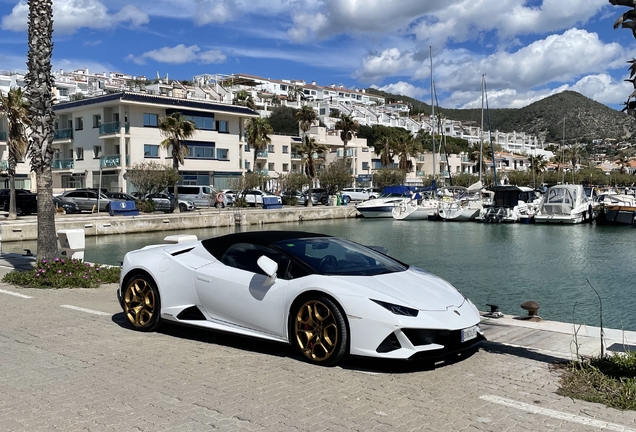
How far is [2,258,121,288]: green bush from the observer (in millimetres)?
11961

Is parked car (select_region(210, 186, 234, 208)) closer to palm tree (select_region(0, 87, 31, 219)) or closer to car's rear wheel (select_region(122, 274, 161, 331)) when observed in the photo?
palm tree (select_region(0, 87, 31, 219))

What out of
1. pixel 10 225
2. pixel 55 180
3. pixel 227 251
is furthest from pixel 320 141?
pixel 227 251

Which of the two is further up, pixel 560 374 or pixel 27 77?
pixel 27 77

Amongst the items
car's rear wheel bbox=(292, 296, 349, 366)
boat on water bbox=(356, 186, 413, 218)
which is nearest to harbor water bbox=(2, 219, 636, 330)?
boat on water bbox=(356, 186, 413, 218)

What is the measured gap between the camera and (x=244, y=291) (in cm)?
698

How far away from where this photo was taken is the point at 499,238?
36.5 metres

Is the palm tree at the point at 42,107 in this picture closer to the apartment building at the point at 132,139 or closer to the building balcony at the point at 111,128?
the apartment building at the point at 132,139

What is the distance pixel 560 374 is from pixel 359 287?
6.92 ft

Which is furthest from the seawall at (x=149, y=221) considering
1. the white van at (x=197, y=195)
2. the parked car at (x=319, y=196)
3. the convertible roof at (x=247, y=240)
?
the convertible roof at (x=247, y=240)

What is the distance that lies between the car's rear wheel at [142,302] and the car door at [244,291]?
2.63 ft

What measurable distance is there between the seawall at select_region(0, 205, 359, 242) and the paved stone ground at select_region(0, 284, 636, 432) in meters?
26.5

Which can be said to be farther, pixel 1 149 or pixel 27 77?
pixel 1 149

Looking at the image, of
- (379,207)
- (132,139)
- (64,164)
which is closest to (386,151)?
(379,207)

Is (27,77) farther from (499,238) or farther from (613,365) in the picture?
(499,238)
